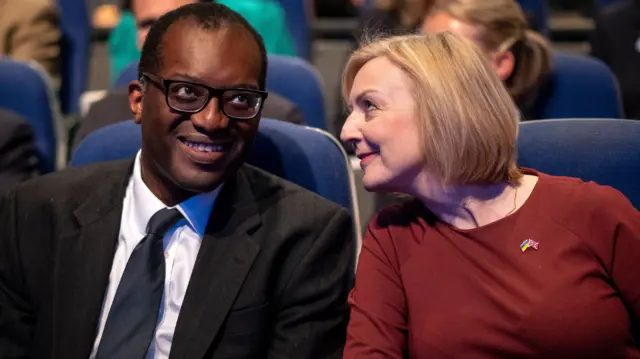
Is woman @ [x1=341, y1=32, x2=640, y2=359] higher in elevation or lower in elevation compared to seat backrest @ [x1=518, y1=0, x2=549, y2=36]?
higher

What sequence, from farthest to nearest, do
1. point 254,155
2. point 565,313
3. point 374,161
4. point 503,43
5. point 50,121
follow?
point 50,121
point 503,43
point 254,155
point 374,161
point 565,313

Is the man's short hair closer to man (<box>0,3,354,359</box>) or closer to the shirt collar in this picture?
man (<box>0,3,354,359</box>)

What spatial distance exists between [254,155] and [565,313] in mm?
636

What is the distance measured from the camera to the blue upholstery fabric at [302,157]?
148 cm

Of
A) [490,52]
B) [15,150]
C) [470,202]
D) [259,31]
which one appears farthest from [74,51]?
[470,202]

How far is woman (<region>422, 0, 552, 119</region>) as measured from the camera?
1.95 metres

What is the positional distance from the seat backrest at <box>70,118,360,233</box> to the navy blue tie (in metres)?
0.27

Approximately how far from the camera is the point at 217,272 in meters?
1.25

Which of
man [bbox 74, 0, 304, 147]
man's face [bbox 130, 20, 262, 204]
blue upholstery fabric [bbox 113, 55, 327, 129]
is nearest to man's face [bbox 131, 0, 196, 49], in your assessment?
man [bbox 74, 0, 304, 147]

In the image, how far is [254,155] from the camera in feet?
4.92

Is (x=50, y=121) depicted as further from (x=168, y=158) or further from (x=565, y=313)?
(x=565, y=313)

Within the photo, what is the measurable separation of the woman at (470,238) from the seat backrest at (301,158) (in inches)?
8.6

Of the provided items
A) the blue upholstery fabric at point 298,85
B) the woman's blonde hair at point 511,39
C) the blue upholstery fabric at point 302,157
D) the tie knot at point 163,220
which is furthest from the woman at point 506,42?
the tie knot at point 163,220

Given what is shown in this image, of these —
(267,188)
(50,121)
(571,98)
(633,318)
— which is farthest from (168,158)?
(571,98)
